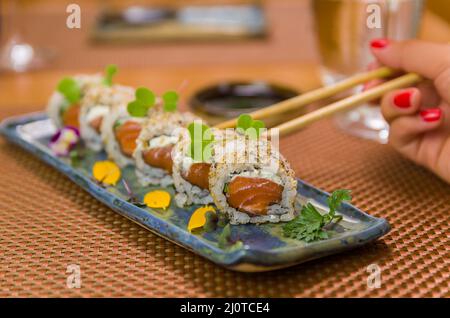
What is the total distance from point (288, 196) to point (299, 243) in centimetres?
12

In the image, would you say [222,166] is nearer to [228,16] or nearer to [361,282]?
[361,282]

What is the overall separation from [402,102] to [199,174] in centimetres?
51

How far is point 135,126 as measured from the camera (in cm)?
159

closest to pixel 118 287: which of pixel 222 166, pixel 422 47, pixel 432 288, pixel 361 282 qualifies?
pixel 222 166

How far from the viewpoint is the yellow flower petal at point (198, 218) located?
1.26 metres

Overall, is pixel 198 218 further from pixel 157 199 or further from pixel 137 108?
pixel 137 108

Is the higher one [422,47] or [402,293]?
[422,47]

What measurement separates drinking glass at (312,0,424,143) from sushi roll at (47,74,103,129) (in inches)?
27.1

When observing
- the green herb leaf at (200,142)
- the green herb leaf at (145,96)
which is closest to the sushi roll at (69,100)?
the green herb leaf at (145,96)

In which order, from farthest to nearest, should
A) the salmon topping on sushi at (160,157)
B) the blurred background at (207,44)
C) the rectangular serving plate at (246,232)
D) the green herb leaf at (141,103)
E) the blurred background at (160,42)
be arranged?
the blurred background at (160,42), the blurred background at (207,44), the green herb leaf at (141,103), the salmon topping on sushi at (160,157), the rectangular serving plate at (246,232)

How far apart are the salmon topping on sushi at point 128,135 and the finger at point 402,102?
1.90 feet

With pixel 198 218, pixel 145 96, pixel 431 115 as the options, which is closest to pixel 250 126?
pixel 198 218

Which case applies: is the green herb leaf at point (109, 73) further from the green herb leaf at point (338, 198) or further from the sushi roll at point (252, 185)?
the green herb leaf at point (338, 198)

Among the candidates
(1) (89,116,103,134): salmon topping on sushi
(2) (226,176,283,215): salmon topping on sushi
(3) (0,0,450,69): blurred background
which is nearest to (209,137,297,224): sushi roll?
(2) (226,176,283,215): salmon topping on sushi
